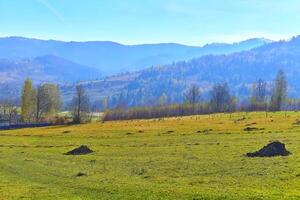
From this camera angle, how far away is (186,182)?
4194 centimetres

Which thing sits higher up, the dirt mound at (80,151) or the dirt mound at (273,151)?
the dirt mound at (273,151)

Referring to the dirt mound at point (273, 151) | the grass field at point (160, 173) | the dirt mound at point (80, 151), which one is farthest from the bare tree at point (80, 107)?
the dirt mound at point (273, 151)

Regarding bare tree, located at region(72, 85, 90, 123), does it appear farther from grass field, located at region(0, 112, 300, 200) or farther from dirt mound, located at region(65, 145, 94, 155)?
grass field, located at region(0, 112, 300, 200)

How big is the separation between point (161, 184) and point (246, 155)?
18477mm

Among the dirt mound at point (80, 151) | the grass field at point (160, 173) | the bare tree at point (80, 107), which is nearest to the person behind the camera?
the grass field at point (160, 173)

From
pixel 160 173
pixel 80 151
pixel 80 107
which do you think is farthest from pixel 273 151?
pixel 80 107

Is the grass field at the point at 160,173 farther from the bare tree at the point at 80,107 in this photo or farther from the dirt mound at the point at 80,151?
the bare tree at the point at 80,107

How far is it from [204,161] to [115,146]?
99.3ft

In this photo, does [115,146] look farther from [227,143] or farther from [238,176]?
[238,176]

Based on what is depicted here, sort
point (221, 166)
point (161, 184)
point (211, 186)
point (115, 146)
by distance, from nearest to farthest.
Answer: point (211, 186) → point (161, 184) → point (221, 166) → point (115, 146)

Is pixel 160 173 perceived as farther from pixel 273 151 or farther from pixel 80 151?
pixel 80 151

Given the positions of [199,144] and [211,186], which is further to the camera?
[199,144]

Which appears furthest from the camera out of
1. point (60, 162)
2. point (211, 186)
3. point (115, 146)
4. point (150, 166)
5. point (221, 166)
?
point (115, 146)

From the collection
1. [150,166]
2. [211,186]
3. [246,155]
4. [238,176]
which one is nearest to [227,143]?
[246,155]
